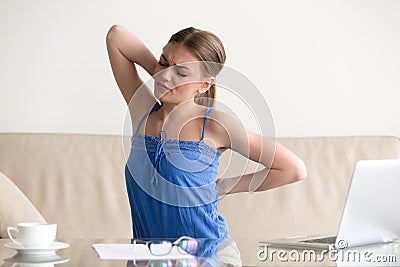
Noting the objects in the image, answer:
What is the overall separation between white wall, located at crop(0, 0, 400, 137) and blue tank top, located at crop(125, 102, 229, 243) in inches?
47.0

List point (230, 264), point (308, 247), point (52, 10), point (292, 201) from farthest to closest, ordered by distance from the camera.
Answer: point (52, 10) < point (292, 201) < point (308, 247) < point (230, 264)

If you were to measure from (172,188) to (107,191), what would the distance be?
95cm

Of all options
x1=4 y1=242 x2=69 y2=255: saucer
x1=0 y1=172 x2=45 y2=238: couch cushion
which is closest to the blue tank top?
x1=4 y1=242 x2=69 y2=255: saucer

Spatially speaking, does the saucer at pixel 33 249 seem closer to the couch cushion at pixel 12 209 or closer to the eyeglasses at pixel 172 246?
the eyeglasses at pixel 172 246

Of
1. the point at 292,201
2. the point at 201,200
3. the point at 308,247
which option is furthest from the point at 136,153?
the point at 292,201

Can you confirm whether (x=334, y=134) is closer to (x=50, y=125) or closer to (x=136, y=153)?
(x=50, y=125)

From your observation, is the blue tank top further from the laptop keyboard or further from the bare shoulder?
the laptop keyboard

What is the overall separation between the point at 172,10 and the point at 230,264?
1886 mm

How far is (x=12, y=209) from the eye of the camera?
2.54 m

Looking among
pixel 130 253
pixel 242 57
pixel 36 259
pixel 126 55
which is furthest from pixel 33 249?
pixel 242 57

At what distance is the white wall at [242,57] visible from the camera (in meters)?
Result: 3.23

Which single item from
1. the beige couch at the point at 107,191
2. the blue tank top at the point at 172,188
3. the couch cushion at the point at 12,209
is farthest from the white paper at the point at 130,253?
the beige couch at the point at 107,191

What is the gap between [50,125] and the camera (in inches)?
128

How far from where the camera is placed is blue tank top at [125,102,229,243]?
204 cm
